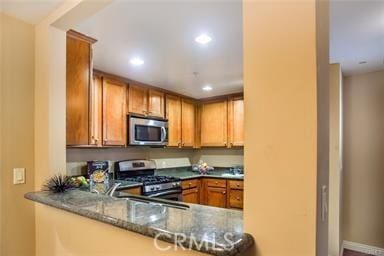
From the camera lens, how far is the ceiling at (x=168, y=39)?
1.79 metres

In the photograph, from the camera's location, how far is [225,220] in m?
1.11

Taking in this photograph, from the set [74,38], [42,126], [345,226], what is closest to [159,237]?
[42,126]

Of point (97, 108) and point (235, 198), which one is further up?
point (97, 108)

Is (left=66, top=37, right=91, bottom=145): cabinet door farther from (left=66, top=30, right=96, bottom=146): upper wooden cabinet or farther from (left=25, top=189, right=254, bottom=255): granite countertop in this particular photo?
(left=25, top=189, right=254, bottom=255): granite countertop

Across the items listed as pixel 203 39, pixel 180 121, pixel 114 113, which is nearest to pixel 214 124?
pixel 180 121

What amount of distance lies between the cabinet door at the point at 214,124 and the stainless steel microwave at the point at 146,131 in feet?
3.24

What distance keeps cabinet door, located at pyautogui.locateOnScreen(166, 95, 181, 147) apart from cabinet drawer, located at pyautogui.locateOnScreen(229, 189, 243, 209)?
1225 millimetres

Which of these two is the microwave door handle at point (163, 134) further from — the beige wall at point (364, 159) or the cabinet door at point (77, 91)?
the beige wall at point (364, 159)

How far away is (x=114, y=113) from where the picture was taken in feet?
11.1

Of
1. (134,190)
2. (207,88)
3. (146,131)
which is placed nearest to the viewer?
(134,190)

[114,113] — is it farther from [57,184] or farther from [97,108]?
[57,184]

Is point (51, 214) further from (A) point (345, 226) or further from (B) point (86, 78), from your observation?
(A) point (345, 226)

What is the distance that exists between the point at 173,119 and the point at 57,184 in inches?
110

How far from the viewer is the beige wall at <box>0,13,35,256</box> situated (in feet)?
5.87
